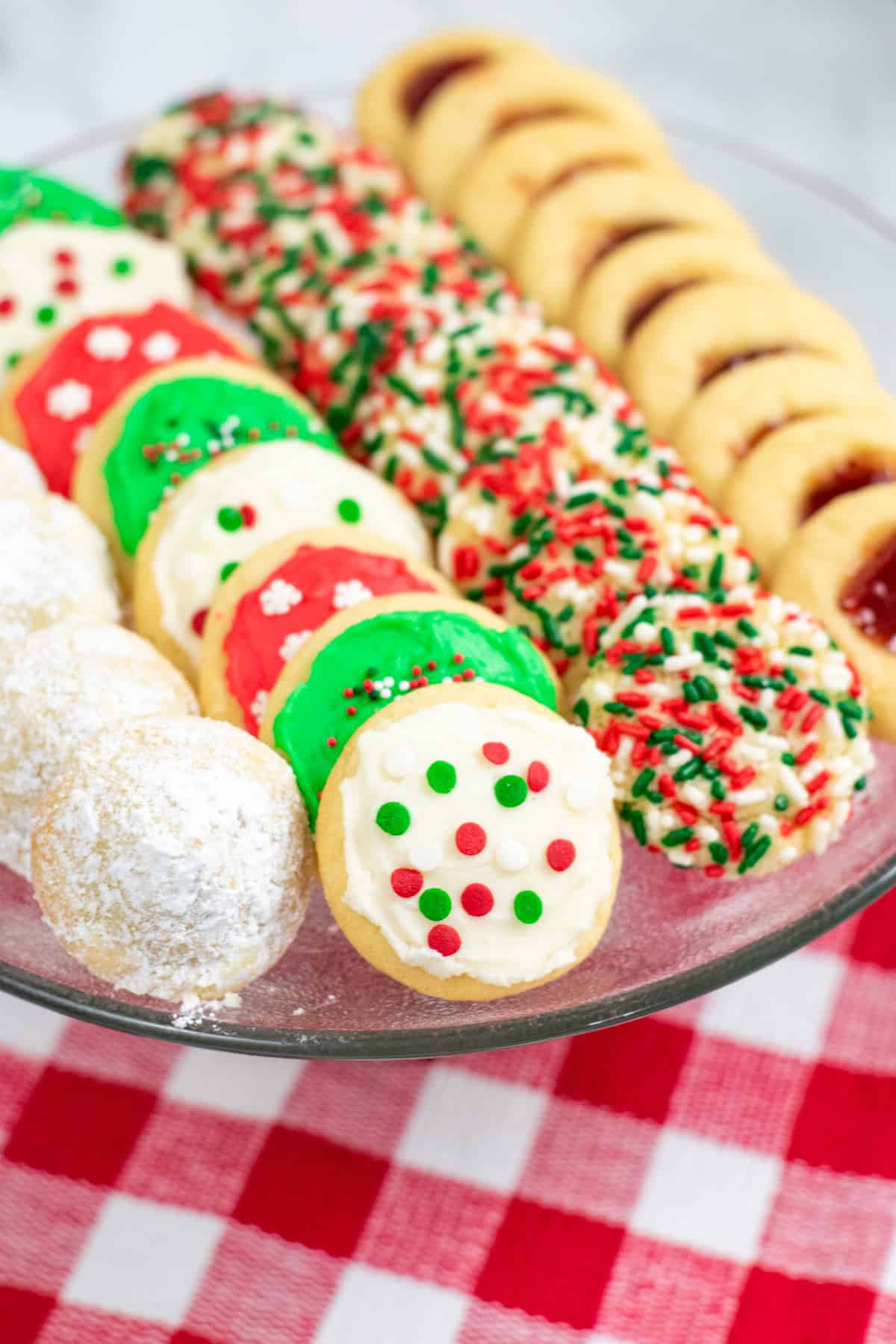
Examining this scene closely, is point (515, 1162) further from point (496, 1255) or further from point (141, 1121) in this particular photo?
point (141, 1121)

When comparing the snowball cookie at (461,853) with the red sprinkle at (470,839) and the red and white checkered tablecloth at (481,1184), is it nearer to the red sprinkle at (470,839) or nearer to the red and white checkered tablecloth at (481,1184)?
the red sprinkle at (470,839)

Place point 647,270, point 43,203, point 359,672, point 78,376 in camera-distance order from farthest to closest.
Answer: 1. point 43,203
2. point 647,270
3. point 78,376
4. point 359,672

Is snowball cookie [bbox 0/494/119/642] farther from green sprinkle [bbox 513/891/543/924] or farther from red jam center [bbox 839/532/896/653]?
red jam center [bbox 839/532/896/653]

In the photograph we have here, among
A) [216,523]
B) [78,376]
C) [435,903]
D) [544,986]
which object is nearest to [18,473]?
[78,376]

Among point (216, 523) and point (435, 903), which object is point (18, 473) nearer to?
point (216, 523)

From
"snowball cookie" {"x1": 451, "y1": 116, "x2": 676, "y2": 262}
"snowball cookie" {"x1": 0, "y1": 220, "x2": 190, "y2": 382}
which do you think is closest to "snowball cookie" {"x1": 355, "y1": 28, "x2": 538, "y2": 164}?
"snowball cookie" {"x1": 451, "y1": 116, "x2": 676, "y2": 262}

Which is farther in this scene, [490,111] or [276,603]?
[490,111]
